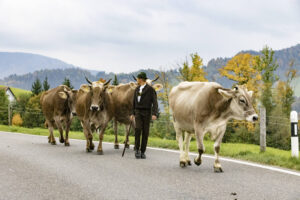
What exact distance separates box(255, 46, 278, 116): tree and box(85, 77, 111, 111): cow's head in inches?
1627

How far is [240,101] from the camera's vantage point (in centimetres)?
714

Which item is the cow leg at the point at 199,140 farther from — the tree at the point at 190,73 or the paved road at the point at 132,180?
the tree at the point at 190,73

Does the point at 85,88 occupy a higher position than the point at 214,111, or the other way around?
the point at 85,88

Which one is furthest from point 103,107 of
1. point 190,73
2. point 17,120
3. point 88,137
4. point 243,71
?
point 17,120

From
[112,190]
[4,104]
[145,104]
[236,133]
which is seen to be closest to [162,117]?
[236,133]

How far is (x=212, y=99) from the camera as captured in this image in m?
7.38

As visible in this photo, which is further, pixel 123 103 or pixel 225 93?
pixel 123 103

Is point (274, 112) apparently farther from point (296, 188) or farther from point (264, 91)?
point (296, 188)

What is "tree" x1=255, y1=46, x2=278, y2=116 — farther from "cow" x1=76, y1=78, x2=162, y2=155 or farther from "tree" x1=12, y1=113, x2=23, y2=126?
"tree" x1=12, y1=113, x2=23, y2=126

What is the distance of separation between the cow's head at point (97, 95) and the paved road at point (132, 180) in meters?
1.58

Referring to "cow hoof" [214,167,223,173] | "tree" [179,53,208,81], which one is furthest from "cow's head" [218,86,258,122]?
"tree" [179,53,208,81]

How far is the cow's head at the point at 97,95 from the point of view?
33.0ft

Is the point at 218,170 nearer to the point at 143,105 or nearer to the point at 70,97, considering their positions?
the point at 143,105

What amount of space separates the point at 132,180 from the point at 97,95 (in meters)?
4.34
